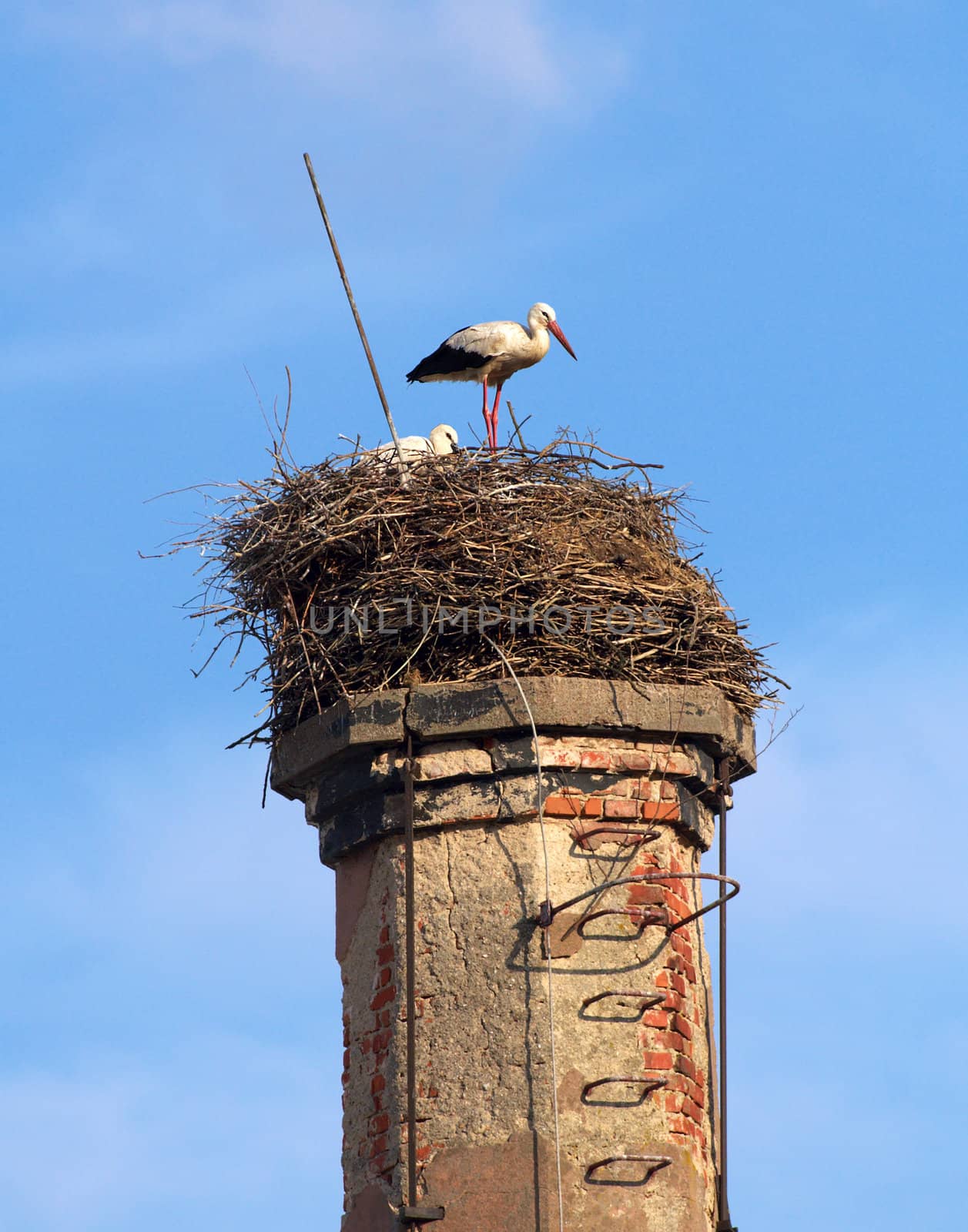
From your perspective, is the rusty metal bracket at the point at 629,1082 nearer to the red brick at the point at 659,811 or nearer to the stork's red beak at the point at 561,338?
the red brick at the point at 659,811

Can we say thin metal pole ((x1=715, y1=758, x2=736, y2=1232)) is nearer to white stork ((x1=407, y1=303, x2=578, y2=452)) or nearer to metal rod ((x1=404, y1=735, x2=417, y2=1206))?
metal rod ((x1=404, y1=735, x2=417, y2=1206))

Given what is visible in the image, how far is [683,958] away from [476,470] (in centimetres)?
220

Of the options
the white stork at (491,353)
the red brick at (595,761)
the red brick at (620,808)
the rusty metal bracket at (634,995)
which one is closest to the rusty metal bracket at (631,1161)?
the rusty metal bracket at (634,995)

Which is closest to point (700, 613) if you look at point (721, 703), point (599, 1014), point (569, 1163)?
point (721, 703)

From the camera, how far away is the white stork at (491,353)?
11188mm

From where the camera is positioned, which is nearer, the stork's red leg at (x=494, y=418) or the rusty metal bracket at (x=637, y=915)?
the rusty metal bracket at (x=637, y=915)

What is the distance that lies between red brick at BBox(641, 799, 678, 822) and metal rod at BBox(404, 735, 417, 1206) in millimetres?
815

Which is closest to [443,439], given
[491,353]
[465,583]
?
[491,353]

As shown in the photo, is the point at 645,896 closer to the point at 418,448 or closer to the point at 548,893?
the point at 548,893

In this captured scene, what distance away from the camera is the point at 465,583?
24.1ft

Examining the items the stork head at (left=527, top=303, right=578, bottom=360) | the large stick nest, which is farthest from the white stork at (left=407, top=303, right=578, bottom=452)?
the large stick nest

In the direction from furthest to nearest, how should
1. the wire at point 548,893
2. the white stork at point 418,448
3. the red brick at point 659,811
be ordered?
the white stork at point 418,448 < the red brick at point 659,811 < the wire at point 548,893

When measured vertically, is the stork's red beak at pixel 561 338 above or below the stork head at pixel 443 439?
above

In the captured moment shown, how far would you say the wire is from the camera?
20.9ft
